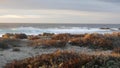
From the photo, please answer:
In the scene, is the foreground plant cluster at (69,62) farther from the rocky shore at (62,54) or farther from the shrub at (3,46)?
the shrub at (3,46)

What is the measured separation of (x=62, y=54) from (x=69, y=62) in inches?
57.2

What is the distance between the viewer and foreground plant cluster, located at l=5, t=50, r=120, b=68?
945cm

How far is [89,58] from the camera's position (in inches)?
396

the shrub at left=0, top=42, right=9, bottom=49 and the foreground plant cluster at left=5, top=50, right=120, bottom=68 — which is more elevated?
the foreground plant cluster at left=5, top=50, right=120, bottom=68

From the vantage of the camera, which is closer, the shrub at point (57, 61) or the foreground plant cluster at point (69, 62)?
the foreground plant cluster at point (69, 62)

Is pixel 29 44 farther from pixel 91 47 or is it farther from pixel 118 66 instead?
pixel 118 66

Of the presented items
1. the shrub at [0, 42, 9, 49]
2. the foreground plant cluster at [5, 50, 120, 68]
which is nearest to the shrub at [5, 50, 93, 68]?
the foreground plant cluster at [5, 50, 120, 68]

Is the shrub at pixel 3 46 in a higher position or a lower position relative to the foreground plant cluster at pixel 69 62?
lower

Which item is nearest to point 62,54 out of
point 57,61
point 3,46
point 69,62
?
point 57,61

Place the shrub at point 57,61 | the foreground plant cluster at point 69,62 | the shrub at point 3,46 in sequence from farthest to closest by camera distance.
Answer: the shrub at point 3,46, the shrub at point 57,61, the foreground plant cluster at point 69,62

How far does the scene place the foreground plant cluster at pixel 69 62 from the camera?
31.0 ft

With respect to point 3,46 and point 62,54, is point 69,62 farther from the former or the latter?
point 3,46

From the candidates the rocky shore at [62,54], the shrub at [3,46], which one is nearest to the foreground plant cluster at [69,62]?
the rocky shore at [62,54]

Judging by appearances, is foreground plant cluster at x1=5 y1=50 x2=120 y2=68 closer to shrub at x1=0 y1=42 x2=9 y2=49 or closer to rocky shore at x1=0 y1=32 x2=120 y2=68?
rocky shore at x1=0 y1=32 x2=120 y2=68
